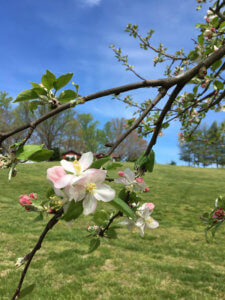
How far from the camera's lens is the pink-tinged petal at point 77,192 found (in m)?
0.63

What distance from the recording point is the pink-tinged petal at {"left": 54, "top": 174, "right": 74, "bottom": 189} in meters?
0.63

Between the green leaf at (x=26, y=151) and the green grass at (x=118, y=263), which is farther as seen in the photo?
the green grass at (x=118, y=263)

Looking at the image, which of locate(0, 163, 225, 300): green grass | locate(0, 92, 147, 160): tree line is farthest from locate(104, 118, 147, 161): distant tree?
locate(0, 163, 225, 300): green grass

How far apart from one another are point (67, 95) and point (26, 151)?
12.9 inches

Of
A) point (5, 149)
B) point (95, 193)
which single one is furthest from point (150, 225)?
point (5, 149)

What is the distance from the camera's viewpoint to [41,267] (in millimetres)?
4375

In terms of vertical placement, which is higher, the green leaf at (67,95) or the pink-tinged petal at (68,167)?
the green leaf at (67,95)

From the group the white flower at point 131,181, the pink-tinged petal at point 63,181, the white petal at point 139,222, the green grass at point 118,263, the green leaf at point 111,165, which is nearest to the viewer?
the pink-tinged petal at point 63,181

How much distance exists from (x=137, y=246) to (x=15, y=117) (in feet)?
84.8

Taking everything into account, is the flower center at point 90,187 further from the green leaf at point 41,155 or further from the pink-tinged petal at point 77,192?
the green leaf at point 41,155

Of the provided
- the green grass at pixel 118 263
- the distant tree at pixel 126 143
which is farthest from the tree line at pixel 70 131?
the green grass at pixel 118 263

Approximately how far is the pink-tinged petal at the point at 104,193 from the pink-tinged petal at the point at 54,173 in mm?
110

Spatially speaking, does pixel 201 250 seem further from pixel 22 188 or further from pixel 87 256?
pixel 22 188

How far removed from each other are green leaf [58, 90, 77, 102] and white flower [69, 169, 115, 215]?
385 millimetres
